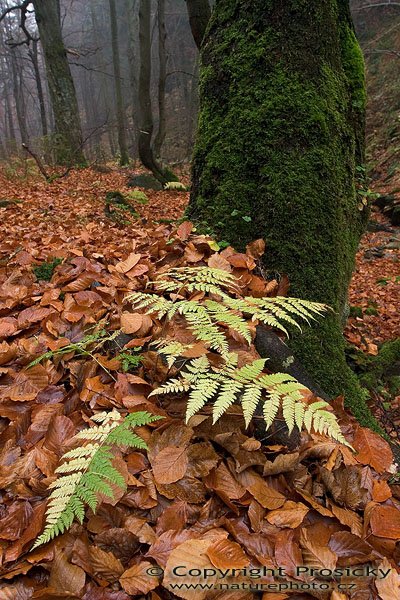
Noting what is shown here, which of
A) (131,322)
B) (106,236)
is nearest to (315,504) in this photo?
(131,322)

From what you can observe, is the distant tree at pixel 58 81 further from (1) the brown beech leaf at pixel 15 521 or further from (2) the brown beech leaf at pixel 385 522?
(2) the brown beech leaf at pixel 385 522

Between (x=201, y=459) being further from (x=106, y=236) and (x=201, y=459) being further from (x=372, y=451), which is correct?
(x=106, y=236)

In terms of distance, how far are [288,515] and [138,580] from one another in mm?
598

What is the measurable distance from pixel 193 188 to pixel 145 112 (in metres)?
9.11

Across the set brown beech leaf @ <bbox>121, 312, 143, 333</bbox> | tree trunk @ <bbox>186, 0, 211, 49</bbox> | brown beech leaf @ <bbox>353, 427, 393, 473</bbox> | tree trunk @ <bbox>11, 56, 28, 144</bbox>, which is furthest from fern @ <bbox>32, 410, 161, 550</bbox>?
tree trunk @ <bbox>11, 56, 28, 144</bbox>

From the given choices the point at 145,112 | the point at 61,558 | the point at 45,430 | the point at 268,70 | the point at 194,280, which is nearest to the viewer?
the point at 61,558

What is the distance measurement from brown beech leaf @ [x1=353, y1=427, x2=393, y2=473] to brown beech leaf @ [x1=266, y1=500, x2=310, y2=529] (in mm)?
484

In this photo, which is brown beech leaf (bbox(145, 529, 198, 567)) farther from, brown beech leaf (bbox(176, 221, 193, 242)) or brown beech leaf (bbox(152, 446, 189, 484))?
brown beech leaf (bbox(176, 221, 193, 242))

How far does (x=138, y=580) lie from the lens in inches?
49.0

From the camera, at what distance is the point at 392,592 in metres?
1.30

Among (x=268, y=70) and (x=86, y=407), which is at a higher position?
(x=268, y=70)

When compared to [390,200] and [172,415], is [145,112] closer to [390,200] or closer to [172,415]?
[390,200]

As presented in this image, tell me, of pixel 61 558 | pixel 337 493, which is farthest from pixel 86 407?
pixel 337 493

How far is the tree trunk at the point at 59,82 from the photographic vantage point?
38.3ft
